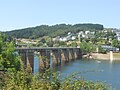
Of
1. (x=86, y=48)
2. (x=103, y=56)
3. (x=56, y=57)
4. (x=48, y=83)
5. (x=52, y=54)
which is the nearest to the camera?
(x=48, y=83)

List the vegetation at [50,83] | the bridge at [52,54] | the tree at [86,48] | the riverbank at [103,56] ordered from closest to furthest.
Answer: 1. the vegetation at [50,83]
2. the bridge at [52,54]
3. the riverbank at [103,56]
4. the tree at [86,48]

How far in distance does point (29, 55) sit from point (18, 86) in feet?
169

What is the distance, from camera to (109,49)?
4181 inches

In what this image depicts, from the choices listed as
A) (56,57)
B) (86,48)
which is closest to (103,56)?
(86,48)

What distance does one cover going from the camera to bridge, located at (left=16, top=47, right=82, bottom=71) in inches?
2277

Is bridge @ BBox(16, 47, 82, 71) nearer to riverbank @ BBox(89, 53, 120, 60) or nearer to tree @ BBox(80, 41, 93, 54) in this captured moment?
tree @ BBox(80, 41, 93, 54)

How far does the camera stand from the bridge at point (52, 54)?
57844 mm

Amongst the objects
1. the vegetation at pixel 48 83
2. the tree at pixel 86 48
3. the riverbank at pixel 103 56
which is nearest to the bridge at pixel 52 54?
the tree at pixel 86 48

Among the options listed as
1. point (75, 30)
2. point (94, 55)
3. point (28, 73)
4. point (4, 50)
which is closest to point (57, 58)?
point (94, 55)

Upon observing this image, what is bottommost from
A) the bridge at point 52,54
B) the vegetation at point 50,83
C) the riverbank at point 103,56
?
the riverbank at point 103,56

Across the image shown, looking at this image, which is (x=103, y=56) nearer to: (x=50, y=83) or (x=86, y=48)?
(x=86, y=48)

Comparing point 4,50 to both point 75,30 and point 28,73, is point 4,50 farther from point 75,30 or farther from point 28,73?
point 75,30

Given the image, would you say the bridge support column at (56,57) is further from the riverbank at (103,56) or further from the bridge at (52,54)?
the riverbank at (103,56)

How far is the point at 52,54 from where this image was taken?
73.7 meters
